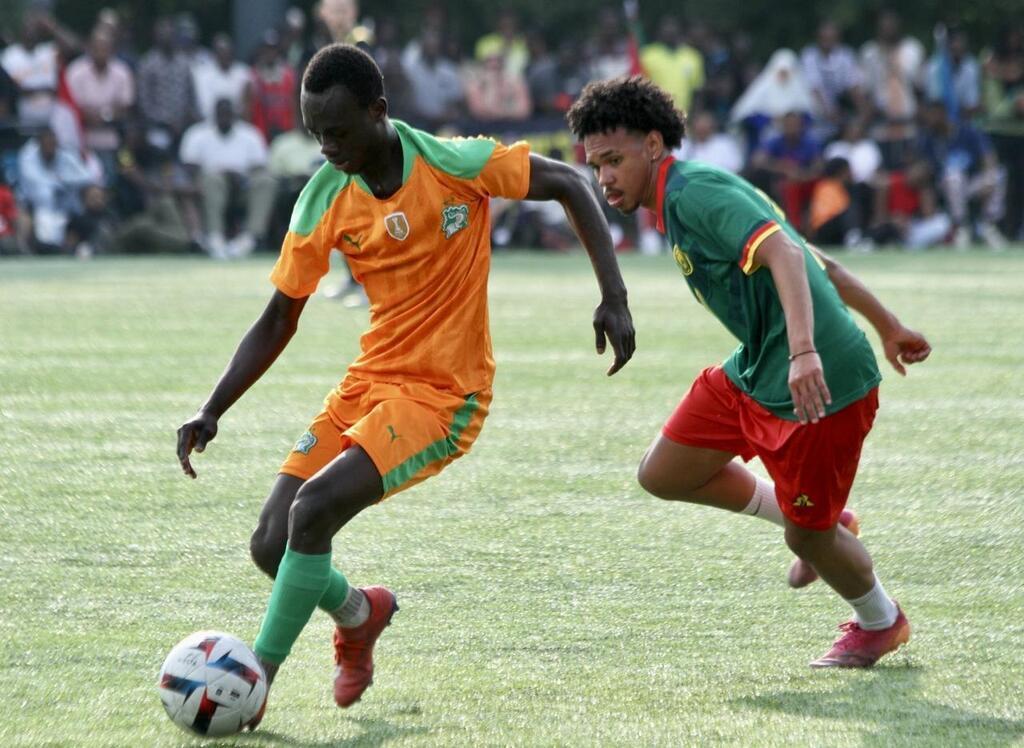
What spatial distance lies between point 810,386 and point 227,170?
1799cm

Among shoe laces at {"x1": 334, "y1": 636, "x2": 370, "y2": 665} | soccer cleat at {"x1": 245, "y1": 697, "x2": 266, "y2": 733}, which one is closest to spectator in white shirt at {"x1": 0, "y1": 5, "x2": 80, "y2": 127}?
shoe laces at {"x1": 334, "y1": 636, "x2": 370, "y2": 665}

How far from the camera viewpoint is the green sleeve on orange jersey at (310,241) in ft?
16.1

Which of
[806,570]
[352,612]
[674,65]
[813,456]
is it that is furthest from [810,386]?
[674,65]

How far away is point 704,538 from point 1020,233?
1737 centimetres

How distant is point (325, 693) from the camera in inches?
186

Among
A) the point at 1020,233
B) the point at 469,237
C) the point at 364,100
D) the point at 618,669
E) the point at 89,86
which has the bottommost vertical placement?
the point at 1020,233

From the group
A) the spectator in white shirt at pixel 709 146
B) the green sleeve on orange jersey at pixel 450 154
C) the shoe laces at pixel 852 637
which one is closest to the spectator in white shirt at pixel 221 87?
the spectator in white shirt at pixel 709 146

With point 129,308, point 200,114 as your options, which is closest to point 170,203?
point 200,114

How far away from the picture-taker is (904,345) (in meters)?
5.23

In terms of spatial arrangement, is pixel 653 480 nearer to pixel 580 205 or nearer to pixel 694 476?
pixel 694 476

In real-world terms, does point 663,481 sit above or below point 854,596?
above

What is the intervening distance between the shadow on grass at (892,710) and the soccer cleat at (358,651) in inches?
37.3

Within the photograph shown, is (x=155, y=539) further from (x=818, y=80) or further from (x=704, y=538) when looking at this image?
(x=818, y=80)

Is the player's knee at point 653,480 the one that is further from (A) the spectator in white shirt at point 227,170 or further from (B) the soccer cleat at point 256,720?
(A) the spectator in white shirt at point 227,170
